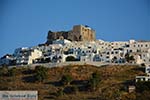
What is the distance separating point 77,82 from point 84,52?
23.9ft

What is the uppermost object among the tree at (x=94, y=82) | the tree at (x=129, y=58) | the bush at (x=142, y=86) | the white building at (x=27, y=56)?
the white building at (x=27, y=56)

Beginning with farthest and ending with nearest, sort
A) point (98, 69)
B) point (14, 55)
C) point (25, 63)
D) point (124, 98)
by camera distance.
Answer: point (14, 55) < point (25, 63) < point (98, 69) < point (124, 98)

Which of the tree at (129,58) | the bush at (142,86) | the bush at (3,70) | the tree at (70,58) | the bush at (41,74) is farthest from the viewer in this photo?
the tree at (70,58)

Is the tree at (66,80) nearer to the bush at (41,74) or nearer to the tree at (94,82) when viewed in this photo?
the tree at (94,82)

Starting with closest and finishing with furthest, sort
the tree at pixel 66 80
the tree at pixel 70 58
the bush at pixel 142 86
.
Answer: the bush at pixel 142 86 → the tree at pixel 66 80 → the tree at pixel 70 58

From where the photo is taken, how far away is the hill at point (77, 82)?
3309cm

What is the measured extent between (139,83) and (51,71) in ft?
24.2

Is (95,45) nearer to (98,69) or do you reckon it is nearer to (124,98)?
(98,69)

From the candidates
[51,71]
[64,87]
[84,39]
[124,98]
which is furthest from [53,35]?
[124,98]

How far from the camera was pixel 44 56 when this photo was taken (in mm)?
44906

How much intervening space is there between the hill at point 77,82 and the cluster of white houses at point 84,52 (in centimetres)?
288

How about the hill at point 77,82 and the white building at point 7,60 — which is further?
the white building at point 7,60

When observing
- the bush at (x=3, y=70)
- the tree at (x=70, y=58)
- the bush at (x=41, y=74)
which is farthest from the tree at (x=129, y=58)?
the bush at (x=3, y=70)

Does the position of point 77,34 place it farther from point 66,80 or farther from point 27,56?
point 66,80
